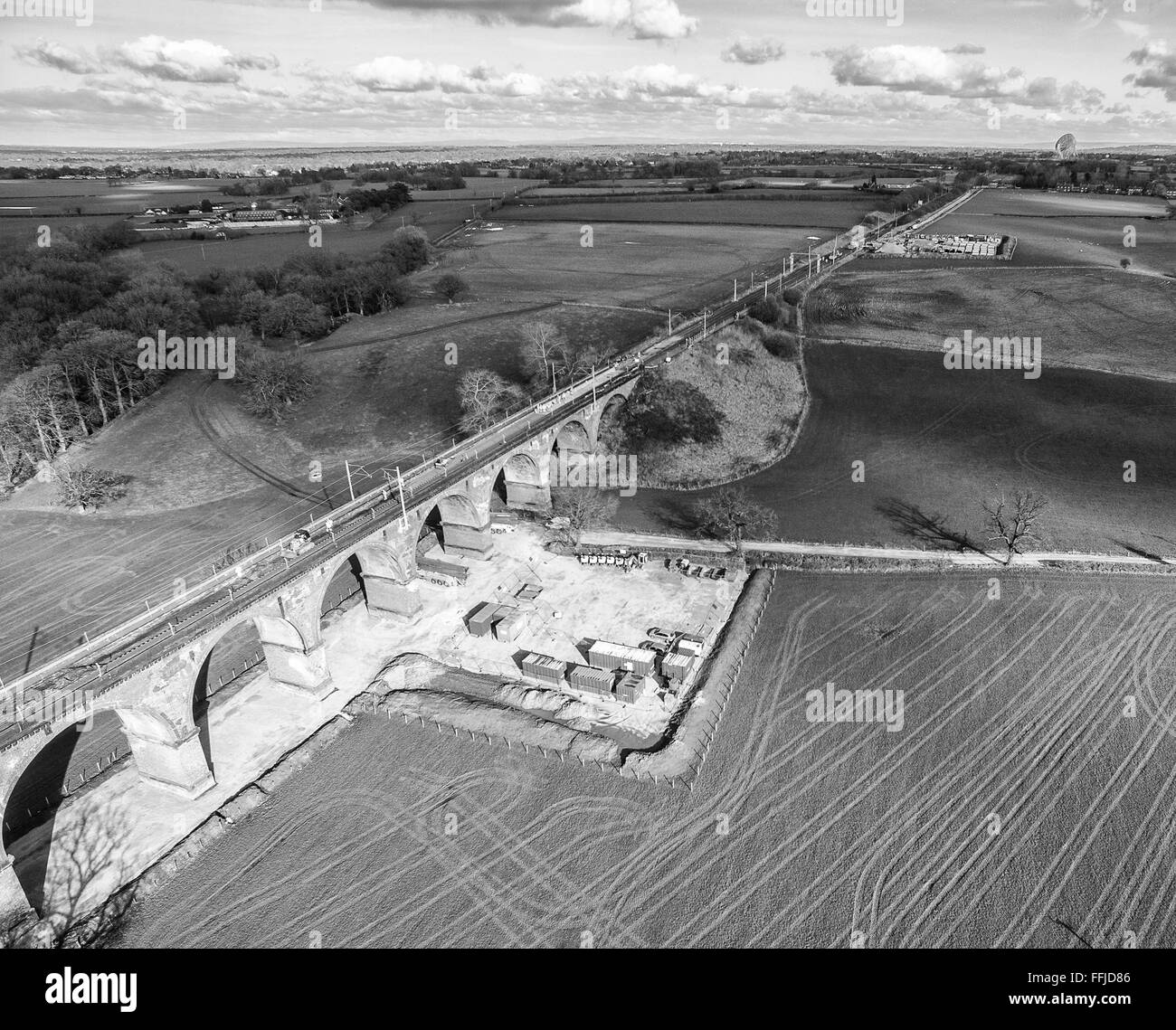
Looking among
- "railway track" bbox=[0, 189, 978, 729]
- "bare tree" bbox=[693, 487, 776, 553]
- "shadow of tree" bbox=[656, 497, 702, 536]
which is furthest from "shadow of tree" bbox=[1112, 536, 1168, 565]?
"railway track" bbox=[0, 189, 978, 729]

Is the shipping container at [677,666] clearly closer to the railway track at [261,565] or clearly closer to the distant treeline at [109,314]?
the railway track at [261,565]

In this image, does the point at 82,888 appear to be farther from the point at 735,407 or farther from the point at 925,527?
the point at 735,407

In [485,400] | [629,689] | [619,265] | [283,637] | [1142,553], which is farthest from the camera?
[619,265]

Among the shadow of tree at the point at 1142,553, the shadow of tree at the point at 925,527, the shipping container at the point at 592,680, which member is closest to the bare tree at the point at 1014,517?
the shadow of tree at the point at 925,527

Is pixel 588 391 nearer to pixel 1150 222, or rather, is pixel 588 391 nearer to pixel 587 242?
pixel 587 242

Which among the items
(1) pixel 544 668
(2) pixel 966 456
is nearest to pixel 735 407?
(2) pixel 966 456

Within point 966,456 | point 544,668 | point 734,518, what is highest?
point 966,456

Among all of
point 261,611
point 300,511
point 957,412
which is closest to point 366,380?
point 300,511
